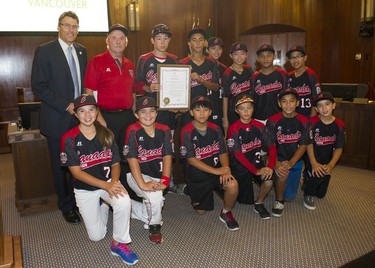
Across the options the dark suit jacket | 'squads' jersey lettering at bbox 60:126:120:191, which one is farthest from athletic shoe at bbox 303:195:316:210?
the dark suit jacket

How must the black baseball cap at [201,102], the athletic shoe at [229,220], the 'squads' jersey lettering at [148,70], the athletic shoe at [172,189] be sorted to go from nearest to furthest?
the athletic shoe at [229,220] < the black baseball cap at [201,102] < the 'squads' jersey lettering at [148,70] < the athletic shoe at [172,189]

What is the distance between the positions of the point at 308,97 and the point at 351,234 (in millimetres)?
1813

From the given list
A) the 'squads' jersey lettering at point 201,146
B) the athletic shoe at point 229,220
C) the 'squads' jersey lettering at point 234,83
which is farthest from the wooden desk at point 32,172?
the 'squads' jersey lettering at point 234,83

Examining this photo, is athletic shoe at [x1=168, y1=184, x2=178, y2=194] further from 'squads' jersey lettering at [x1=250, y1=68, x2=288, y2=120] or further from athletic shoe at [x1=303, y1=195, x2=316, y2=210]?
athletic shoe at [x1=303, y1=195, x2=316, y2=210]

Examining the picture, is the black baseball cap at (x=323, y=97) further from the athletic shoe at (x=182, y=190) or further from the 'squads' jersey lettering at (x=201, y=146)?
the athletic shoe at (x=182, y=190)

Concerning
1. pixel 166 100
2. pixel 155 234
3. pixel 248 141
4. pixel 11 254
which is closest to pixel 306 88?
pixel 248 141

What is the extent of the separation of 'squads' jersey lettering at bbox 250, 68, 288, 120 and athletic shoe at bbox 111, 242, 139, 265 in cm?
232

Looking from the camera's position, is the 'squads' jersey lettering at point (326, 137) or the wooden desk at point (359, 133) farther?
the wooden desk at point (359, 133)

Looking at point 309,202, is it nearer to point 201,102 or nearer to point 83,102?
point 201,102

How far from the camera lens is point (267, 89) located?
4145 mm

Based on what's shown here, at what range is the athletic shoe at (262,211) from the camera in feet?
11.5

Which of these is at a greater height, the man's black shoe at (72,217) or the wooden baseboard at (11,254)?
the wooden baseboard at (11,254)

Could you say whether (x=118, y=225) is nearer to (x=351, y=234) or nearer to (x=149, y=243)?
(x=149, y=243)

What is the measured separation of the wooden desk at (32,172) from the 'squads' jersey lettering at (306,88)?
309cm
